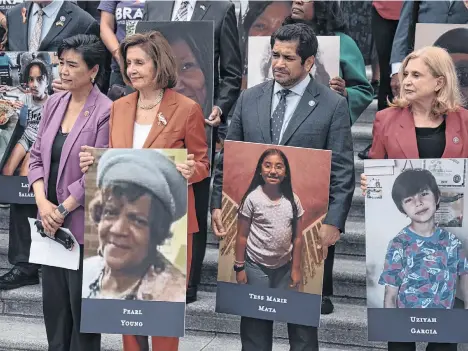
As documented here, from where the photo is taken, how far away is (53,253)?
5.24 m

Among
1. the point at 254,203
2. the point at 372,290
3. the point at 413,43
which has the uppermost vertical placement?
the point at 413,43

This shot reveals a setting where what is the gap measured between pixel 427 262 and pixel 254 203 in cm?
86

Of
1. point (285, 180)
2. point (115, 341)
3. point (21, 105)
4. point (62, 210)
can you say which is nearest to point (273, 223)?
point (285, 180)

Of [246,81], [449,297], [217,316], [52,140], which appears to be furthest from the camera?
[246,81]

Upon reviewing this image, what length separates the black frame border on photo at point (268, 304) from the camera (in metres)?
4.91

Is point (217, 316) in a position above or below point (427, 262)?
below

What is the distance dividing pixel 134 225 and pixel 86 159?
393 millimetres

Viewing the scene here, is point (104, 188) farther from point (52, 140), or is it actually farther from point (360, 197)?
point (360, 197)

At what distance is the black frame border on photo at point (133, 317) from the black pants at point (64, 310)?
0.91 ft

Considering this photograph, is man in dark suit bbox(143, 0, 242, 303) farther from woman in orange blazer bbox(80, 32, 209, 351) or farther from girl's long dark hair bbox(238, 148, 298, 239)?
girl's long dark hair bbox(238, 148, 298, 239)

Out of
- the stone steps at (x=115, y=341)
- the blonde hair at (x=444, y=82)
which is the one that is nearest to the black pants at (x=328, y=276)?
the stone steps at (x=115, y=341)

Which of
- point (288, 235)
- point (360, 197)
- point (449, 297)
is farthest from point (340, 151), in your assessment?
point (360, 197)

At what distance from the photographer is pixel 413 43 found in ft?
20.5

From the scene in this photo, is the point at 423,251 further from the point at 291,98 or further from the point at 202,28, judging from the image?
the point at 202,28
